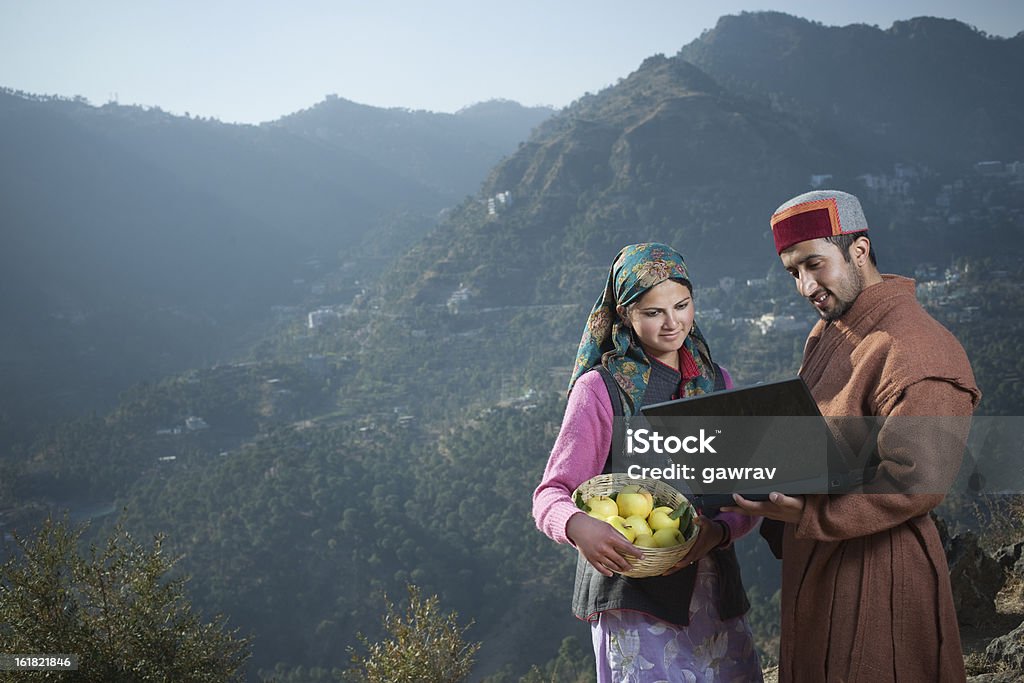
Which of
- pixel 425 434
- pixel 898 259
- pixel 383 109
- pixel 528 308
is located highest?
pixel 383 109

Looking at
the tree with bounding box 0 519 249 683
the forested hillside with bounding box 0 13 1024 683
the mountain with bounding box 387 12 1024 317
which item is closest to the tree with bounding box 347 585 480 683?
the tree with bounding box 0 519 249 683

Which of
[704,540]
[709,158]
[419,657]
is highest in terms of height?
[709,158]

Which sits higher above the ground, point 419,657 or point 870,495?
point 870,495

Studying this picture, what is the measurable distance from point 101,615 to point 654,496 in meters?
4.60

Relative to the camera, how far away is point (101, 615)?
4.59m

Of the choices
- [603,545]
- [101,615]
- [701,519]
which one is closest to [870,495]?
[701,519]

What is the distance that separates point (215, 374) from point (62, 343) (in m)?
10.9

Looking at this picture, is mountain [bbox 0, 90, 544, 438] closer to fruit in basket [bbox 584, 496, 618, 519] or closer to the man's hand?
fruit in basket [bbox 584, 496, 618, 519]

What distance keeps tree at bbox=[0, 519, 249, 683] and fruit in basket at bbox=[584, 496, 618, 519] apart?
3623 millimetres

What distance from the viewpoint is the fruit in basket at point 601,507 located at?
1239 mm

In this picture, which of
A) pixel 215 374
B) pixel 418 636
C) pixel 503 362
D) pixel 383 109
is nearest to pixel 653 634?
pixel 418 636

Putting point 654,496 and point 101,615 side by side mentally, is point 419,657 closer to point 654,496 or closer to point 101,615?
point 101,615

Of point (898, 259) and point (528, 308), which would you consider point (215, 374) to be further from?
point (898, 259)

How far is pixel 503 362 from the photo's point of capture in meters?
36.3
